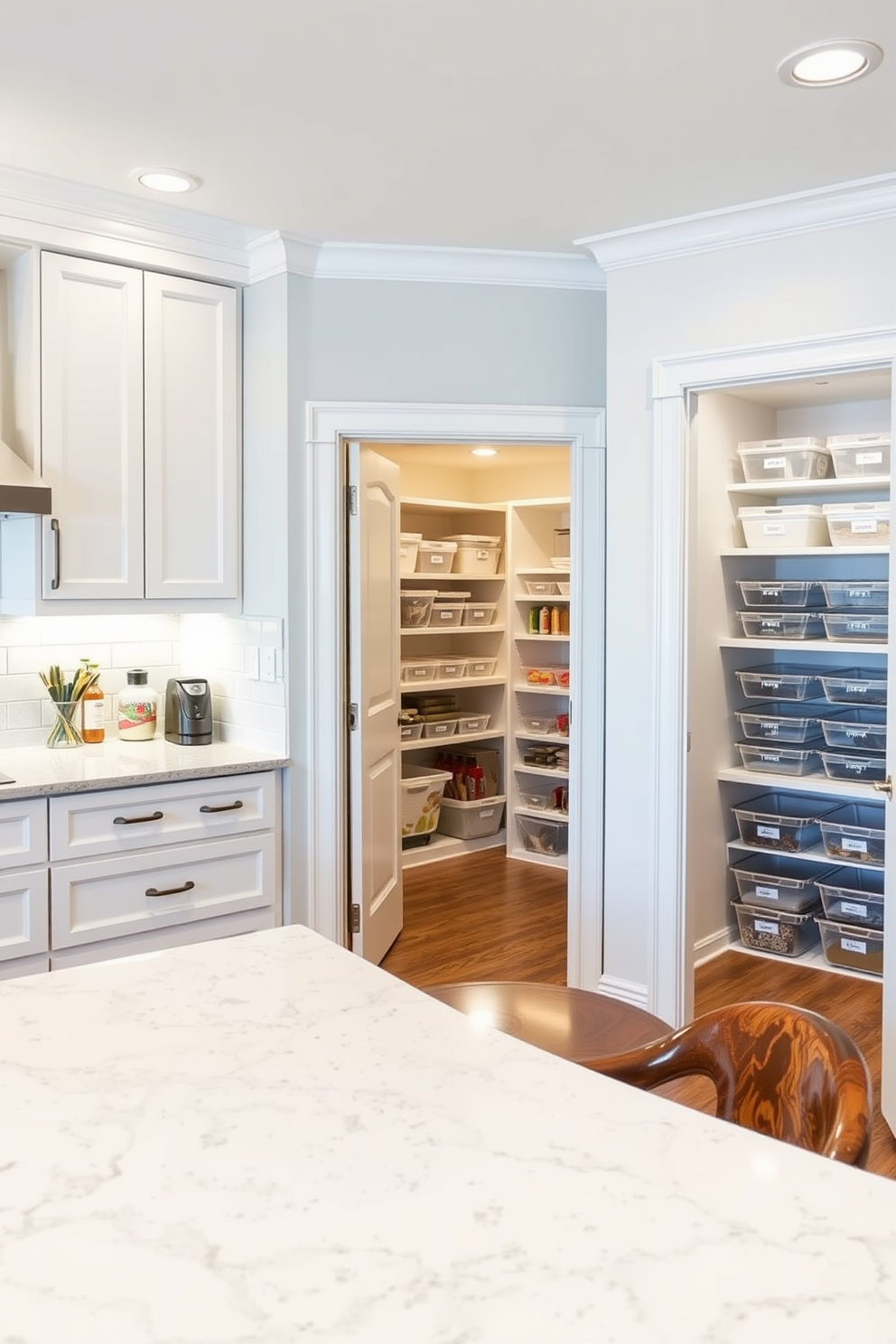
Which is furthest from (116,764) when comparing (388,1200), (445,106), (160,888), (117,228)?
(388,1200)

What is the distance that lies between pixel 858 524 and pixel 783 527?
0.28m

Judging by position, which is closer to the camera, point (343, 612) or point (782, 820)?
point (343, 612)

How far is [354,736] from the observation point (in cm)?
366

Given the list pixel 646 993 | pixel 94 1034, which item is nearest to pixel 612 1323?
pixel 94 1034

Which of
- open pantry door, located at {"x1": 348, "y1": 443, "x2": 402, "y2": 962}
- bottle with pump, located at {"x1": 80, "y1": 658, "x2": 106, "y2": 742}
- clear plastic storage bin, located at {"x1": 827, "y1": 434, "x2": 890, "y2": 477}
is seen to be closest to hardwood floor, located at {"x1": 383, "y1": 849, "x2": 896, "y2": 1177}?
open pantry door, located at {"x1": 348, "y1": 443, "x2": 402, "y2": 962}

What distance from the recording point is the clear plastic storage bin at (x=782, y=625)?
13.9ft

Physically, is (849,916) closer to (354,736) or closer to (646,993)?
(646,993)

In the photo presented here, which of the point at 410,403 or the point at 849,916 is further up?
the point at 410,403

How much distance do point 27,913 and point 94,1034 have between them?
1849 millimetres

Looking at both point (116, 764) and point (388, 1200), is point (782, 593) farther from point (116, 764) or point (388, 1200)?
point (388, 1200)

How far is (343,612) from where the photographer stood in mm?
3617

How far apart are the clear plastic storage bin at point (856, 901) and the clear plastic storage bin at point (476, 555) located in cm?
238

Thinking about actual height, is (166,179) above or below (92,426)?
above

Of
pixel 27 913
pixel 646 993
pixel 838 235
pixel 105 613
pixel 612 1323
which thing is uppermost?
pixel 838 235
